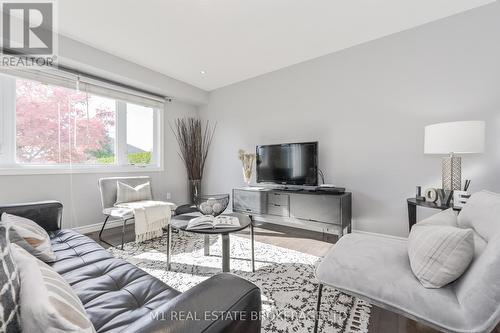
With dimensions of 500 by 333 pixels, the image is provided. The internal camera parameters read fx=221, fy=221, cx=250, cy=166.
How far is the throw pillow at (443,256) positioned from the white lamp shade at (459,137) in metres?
1.13

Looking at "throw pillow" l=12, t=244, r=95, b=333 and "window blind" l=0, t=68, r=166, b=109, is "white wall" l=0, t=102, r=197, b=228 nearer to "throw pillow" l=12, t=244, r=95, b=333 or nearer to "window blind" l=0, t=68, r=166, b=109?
"window blind" l=0, t=68, r=166, b=109

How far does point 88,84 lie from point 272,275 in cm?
320

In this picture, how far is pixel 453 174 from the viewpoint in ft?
6.28

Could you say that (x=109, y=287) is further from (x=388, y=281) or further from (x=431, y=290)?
(x=431, y=290)

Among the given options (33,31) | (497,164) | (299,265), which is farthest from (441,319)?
(33,31)

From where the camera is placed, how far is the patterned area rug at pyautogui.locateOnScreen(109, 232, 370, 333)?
130cm

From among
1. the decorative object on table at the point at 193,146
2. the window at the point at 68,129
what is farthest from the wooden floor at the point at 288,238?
the decorative object on table at the point at 193,146

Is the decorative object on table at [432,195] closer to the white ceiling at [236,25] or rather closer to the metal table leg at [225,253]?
the white ceiling at [236,25]

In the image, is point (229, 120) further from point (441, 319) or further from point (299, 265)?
point (441, 319)

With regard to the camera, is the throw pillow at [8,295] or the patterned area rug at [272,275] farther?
the patterned area rug at [272,275]

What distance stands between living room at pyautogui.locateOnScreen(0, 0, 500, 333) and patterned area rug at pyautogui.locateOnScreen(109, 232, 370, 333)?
15 mm

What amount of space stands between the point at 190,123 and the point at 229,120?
815 mm

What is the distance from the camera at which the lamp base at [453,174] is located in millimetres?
1895

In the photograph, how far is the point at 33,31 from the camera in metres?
2.27
